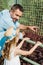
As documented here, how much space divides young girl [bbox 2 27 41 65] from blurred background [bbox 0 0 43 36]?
0.32m

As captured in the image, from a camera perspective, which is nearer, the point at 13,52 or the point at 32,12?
the point at 13,52

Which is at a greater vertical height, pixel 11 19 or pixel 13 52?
pixel 11 19

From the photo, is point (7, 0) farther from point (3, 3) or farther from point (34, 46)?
point (34, 46)

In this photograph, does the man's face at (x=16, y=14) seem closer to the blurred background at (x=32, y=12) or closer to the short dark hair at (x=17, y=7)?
the short dark hair at (x=17, y=7)

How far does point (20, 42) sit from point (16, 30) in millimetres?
202

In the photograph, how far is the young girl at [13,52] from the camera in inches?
392

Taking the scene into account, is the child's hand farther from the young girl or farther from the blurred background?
the blurred background

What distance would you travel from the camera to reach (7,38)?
1006 centimetres

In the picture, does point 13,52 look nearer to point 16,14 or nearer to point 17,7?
point 16,14

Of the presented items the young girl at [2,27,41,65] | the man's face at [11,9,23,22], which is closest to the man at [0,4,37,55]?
the man's face at [11,9,23,22]

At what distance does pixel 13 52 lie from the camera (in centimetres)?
998

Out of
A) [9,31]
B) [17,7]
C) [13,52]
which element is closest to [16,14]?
[17,7]

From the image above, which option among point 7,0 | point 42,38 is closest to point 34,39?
point 42,38

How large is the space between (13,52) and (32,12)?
71 cm
